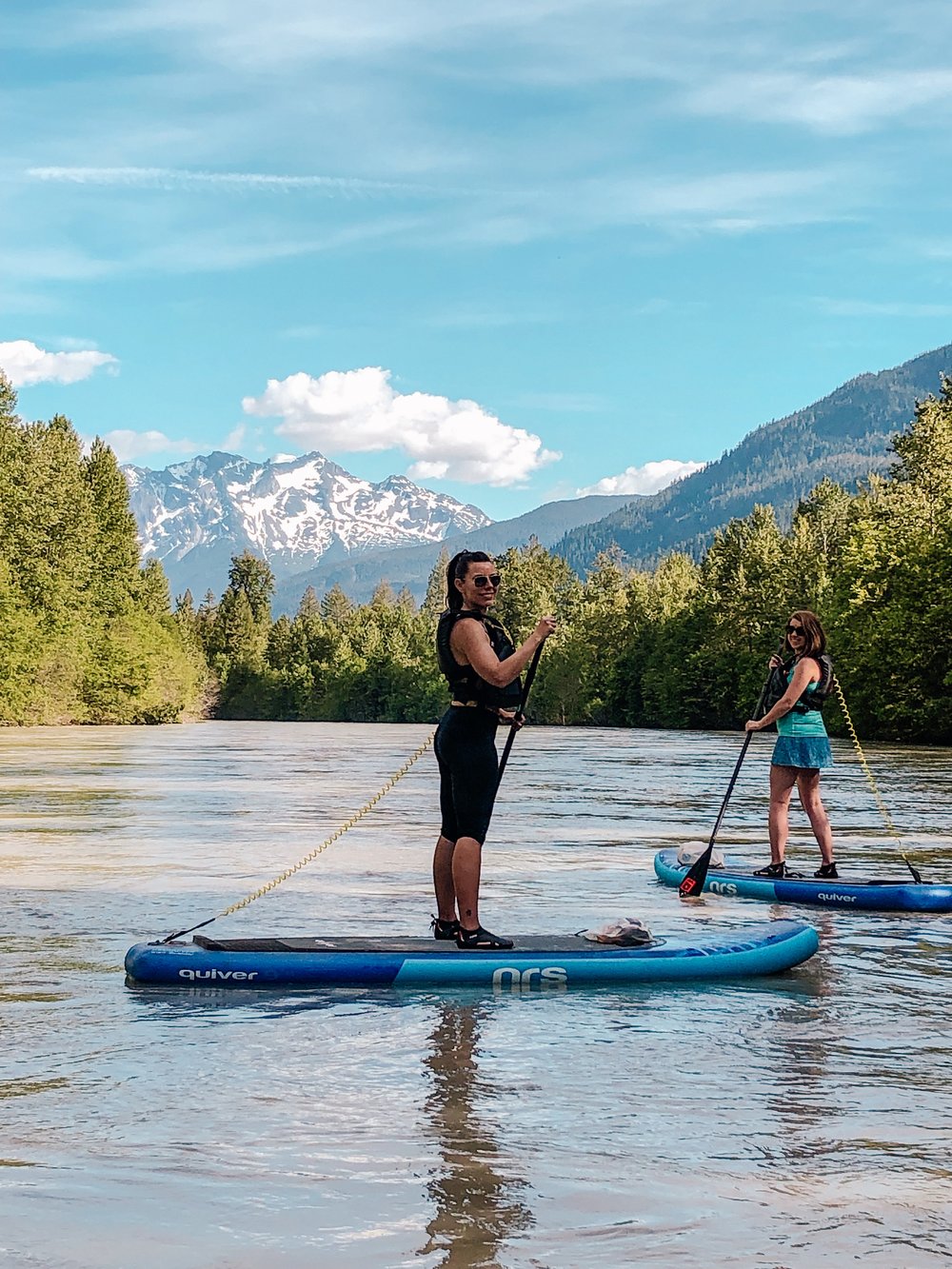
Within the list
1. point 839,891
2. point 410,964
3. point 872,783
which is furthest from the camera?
point 872,783

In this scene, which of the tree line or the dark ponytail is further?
the tree line

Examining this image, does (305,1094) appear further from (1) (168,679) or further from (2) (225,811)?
(1) (168,679)

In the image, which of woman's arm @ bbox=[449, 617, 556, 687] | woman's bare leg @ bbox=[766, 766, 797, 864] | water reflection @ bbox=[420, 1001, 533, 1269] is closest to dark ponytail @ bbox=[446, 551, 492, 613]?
woman's arm @ bbox=[449, 617, 556, 687]

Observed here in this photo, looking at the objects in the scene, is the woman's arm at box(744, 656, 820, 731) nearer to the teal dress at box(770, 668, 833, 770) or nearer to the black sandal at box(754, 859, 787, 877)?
the teal dress at box(770, 668, 833, 770)

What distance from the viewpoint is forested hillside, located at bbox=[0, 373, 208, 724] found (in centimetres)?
7112

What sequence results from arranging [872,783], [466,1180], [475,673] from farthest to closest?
Answer: 1. [872,783]
2. [475,673]
3. [466,1180]

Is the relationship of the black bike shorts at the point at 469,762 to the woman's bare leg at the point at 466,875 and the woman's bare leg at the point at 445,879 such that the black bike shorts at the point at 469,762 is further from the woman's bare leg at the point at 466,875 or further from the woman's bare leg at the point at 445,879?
the woman's bare leg at the point at 445,879

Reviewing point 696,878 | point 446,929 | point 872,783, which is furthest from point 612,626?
point 446,929

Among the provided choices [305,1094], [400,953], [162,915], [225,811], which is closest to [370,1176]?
[305,1094]

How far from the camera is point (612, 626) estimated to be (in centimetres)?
11612

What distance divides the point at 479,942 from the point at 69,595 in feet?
246

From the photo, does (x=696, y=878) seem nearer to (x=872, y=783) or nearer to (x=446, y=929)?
(x=872, y=783)

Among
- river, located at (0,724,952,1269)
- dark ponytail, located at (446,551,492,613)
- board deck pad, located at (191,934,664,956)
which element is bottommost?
river, located at (0,724,952,1269)

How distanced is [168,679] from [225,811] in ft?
262
